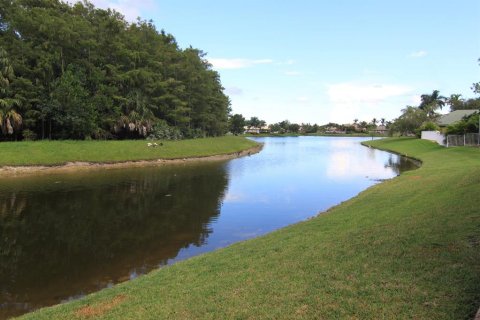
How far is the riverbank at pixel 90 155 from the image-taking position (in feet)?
115

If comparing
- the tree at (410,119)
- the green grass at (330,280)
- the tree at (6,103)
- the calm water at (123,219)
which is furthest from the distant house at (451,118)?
the green grass at (330,280)

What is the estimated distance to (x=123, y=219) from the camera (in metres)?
17.9

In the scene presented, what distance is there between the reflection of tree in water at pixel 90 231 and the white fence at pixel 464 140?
107 ft

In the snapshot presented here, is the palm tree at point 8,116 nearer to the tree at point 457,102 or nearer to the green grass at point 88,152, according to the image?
the green grass at point 88,152

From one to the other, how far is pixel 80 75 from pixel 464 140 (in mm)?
45986

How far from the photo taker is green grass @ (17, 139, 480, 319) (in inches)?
238

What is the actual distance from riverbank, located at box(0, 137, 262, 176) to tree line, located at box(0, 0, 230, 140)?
13.1ft

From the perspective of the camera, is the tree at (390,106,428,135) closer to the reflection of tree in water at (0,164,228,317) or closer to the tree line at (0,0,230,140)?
the tree line at (0,0,230,140)

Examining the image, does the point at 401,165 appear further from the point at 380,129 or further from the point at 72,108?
the point at 380,129

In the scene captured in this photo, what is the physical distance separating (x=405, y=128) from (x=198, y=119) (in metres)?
47.2

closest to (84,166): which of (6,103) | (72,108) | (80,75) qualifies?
(72,108)

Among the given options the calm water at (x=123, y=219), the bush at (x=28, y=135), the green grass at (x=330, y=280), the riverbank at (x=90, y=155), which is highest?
the bush at (x=28, y=135)

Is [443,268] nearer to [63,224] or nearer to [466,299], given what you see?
[466,299]

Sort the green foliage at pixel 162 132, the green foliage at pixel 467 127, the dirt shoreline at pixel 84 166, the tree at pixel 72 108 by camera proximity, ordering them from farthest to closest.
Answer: the green foliage at pixel 162 132, the green foliage at pixel 467 127, the tree at pixel 72 108, the dirt shoreline at pixel 84 166
